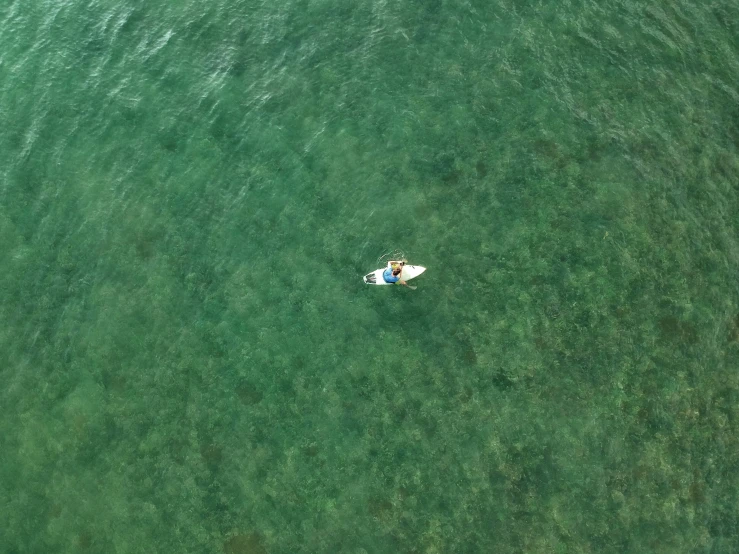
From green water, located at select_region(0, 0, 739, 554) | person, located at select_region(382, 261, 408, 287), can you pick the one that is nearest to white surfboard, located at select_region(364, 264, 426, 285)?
person, located at select_region(382, 261, 408, 287)

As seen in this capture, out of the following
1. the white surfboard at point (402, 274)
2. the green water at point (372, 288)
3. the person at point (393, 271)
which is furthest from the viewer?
the white surfboard at point (402, 274)

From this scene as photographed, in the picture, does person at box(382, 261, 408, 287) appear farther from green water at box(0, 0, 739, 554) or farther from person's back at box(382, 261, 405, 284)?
green water at box(0, 0, 739, 554)

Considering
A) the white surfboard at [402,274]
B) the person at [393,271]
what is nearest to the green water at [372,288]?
the white surfboard at [402,274]

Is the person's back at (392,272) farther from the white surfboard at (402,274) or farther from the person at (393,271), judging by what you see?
the white surfboard at (402,274)

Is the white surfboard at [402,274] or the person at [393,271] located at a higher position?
the person at [393,271]

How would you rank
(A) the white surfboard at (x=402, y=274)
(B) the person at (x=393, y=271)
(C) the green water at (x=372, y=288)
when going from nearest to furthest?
(C) the green water at (x=372, y=288), (B) the person at (x=393, y=271), (A) the white surfboard at (x=402, y=274)

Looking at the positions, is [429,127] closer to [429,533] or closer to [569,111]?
[569,111]
